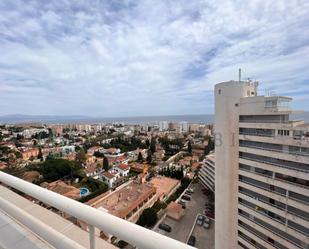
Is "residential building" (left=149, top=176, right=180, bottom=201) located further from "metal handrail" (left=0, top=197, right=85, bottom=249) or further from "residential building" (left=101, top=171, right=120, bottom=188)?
"metal handrail" (left=0, top=197, right=85, bottom=249)

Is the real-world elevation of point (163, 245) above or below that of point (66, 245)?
above

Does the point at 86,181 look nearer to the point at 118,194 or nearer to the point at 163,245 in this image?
the point at 118,194

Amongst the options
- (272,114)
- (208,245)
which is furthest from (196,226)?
(272,114)

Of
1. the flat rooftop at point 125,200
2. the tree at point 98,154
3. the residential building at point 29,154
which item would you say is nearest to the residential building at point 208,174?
the flat rooftop at point 125,200

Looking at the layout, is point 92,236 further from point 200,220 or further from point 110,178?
point 110,178

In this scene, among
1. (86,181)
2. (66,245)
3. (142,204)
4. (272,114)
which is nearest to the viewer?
(66,245)

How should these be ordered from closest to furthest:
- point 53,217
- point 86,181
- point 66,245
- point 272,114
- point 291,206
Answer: point 66,245 → point 53,217 → point 291,206 → point 272,114 → point 86,181

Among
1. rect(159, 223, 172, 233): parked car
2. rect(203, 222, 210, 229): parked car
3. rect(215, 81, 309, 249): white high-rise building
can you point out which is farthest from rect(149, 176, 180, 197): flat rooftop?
rect(215, 81, 309, 249): white high-rise building
